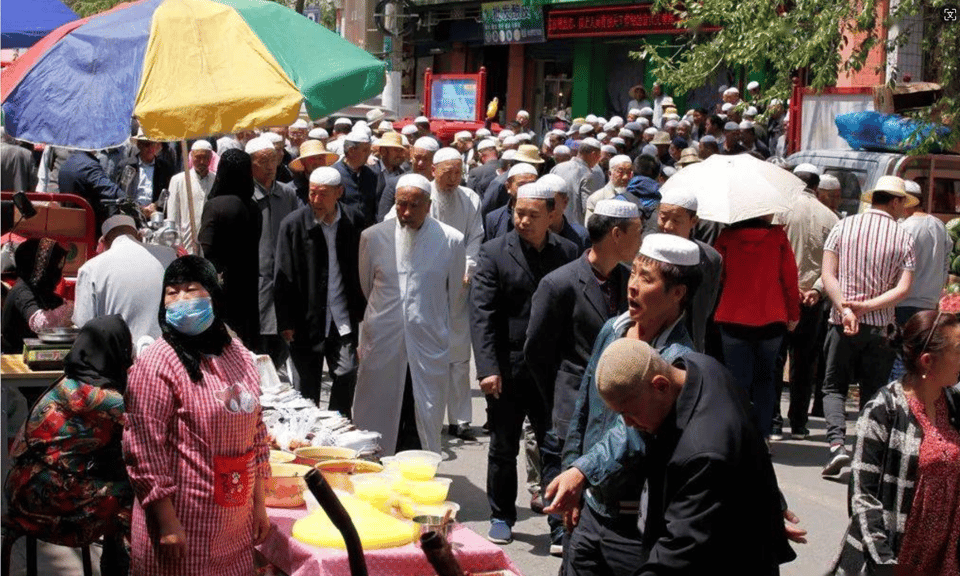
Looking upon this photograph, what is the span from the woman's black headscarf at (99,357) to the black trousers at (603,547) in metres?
2.27

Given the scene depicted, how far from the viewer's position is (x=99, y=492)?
6.13 meters

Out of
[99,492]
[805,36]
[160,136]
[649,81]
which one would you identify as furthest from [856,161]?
[649,81]

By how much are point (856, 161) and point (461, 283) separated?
6.41 metres

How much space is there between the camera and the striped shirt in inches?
388

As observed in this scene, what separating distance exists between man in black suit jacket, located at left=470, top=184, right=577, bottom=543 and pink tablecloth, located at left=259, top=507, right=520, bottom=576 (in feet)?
7.59

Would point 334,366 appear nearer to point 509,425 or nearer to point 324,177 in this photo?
point 324,177

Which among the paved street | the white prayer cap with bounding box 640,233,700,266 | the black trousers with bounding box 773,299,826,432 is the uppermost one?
the white prayer cap with bounding box 640,233,700,266

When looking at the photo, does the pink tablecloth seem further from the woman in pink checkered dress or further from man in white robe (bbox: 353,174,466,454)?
man in white robe (bbox: 353,174,466,454)

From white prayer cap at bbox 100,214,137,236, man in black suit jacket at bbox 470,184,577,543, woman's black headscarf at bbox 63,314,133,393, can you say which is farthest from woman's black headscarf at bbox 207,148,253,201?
woman's black headscarf at bbox 63,314,133,393

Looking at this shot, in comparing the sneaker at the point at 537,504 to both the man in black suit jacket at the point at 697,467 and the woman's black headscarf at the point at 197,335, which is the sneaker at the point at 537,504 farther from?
the man in black suit jacket at the point at 697,467

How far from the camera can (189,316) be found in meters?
5.23

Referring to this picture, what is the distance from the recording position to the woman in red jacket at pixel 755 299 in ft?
32.7

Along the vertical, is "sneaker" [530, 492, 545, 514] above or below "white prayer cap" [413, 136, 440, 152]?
below

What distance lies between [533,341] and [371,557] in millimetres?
1993
